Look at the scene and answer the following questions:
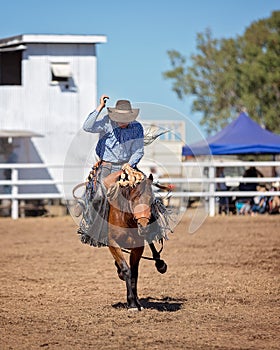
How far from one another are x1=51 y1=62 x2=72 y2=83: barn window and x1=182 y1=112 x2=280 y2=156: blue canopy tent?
564 centimetres

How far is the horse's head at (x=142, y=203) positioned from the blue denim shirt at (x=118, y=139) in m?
0.31

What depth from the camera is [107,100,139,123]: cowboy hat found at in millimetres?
7430

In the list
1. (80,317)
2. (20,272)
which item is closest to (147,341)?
(80,317)

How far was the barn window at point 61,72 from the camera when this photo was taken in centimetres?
2570

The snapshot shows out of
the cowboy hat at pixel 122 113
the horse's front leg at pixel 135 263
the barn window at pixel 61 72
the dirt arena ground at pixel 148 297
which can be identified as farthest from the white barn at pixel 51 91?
the cowboy hat at pixel 122 113

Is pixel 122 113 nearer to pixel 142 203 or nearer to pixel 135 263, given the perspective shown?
pixel 142 203

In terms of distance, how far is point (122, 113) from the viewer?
24.4 feet

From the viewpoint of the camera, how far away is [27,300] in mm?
8391

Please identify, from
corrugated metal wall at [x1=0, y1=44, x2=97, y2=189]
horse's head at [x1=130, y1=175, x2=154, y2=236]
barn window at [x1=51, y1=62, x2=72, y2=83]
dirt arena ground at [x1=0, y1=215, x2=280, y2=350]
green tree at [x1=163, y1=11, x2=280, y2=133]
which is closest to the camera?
dirt arena ground at [x1=0, y1=215, x2=280, y2=350]

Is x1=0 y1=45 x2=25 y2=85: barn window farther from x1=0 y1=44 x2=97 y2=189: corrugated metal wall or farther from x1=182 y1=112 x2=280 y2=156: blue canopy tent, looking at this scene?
x1=182 y1=112 x2=280 y2=156: blue canopy tent

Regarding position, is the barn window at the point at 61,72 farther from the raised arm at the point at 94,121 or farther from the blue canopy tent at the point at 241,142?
the raised arm at the point at 94,121

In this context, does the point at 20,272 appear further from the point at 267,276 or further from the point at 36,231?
the point at 36,231

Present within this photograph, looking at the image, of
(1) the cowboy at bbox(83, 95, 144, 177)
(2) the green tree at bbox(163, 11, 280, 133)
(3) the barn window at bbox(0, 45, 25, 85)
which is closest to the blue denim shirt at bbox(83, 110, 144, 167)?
(1) the cowboy at bbox(83, 95, 144, 177)

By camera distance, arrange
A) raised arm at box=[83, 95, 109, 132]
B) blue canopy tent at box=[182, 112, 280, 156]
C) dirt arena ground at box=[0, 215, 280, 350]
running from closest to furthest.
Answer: dirt arena ground at box=[0, 215, 280, 350]
raised arm at box=[83, 95, 109, 132]
blue canopy tent at box=[182, 112, 280, 156]
